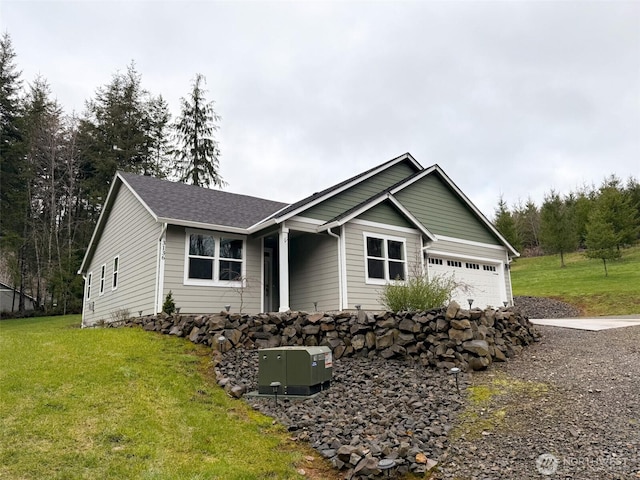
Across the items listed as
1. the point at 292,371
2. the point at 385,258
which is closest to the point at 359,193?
the point at 385,258

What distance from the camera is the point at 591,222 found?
2656cm

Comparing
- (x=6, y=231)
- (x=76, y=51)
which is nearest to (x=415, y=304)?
(x=76, y=51)

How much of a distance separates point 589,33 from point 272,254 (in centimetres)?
→ 1187

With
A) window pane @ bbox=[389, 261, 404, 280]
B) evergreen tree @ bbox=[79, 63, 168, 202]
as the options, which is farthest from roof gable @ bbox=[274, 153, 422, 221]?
evergreen tree @ bbox=[79, 63, 168, 202]

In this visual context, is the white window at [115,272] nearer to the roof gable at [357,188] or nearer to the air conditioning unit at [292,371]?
the roof gable at [357,188]

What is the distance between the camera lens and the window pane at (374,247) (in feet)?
41.0

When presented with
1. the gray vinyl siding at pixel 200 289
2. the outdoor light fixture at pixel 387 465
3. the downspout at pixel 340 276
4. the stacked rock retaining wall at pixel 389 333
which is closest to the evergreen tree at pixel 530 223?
the downspout at pixel 340 276

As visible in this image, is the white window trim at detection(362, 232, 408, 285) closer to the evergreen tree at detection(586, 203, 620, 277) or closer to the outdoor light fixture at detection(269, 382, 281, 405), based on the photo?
the outdoor light fixture at detection(269, 382, 281, 405)

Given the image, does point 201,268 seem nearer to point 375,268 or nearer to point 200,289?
point 200,289

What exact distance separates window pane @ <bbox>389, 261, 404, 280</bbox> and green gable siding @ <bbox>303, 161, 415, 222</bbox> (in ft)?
7.38

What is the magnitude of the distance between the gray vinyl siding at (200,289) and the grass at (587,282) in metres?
13.9

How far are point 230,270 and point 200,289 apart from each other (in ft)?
3.27

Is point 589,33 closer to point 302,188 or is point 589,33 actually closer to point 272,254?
point 272,254

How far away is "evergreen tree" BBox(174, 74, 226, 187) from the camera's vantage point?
104 ft
